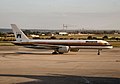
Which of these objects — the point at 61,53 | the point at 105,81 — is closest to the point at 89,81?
the point at 105,81

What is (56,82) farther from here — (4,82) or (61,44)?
(61,44)

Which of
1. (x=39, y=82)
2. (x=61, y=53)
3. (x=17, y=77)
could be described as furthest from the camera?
(x=61, y=53)

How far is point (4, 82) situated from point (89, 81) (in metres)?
7.41

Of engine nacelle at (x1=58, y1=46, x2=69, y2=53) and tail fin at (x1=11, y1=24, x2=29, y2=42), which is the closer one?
engine nacelle at (x1=58, y1=46, x2=69, y2=53)

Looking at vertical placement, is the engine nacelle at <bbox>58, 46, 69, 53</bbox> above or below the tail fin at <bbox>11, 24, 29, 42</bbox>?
below

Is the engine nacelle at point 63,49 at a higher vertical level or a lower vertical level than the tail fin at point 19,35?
lower

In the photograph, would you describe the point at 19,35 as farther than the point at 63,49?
Yes

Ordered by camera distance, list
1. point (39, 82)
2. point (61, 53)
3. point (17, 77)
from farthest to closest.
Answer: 1. point (61, 53)
2. point (17, 77)
3. point (39, 82)

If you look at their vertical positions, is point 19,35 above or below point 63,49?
above

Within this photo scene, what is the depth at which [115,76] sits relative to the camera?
29703 mm

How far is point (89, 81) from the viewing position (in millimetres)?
26281

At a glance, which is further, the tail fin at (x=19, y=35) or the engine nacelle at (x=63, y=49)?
the tail fin at (x=19, y=35)

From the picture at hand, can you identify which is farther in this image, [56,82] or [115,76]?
[115,76]

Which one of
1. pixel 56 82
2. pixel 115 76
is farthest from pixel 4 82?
pixel 115 76
